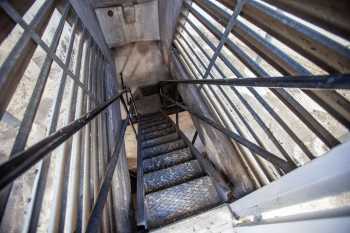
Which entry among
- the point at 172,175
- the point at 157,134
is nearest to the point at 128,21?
the point at 157,134

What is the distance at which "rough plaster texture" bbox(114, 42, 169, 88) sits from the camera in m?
5.33

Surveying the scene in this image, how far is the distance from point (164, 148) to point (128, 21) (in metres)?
3.26

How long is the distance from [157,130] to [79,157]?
2.23m

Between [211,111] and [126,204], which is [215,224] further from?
[211,111]

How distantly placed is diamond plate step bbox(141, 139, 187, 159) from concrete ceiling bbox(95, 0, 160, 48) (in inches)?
123

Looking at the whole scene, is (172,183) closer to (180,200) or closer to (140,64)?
(180,200)

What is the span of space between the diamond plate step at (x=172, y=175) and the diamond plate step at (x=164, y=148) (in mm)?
569

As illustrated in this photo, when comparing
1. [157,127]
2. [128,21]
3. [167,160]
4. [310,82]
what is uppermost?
[128,21]

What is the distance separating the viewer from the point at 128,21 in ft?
14.6

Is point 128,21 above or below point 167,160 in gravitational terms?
above

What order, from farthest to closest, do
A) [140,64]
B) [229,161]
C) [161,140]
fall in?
[140,64]
[161,140]
[229,161]

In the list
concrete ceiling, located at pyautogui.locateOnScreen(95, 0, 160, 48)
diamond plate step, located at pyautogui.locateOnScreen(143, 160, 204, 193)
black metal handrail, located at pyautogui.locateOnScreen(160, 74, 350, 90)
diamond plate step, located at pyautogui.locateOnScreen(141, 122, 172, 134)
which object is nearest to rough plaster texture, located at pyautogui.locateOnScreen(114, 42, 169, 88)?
concrete ceiling, located at pyautogui.locateOnScreen(95, 0, 160, 48)

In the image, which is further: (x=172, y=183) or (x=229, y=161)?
(x=229, y=161)

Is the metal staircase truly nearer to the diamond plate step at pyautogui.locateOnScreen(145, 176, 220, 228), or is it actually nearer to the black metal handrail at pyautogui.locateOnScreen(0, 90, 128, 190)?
the diamond plate step at pyautogui.locateOnScreen(145, 176, 220, 228)
